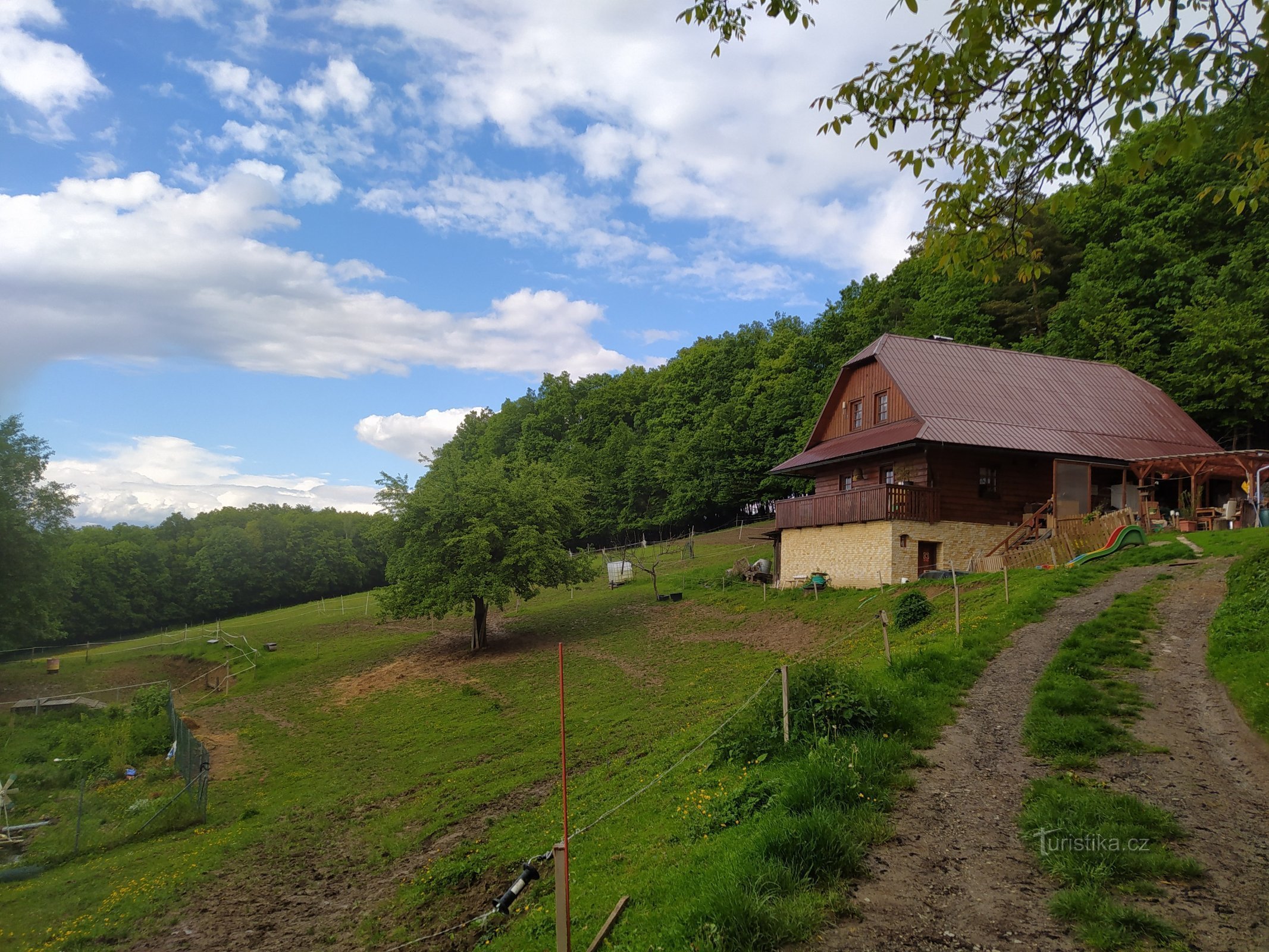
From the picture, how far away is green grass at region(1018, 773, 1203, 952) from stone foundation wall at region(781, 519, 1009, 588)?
1920cm

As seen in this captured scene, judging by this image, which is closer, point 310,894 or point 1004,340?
point 310,894

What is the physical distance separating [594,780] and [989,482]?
2093 cm

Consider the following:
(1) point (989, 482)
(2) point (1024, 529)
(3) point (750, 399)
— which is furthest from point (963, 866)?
(3) point (750, 399)

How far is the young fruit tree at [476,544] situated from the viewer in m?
31.3

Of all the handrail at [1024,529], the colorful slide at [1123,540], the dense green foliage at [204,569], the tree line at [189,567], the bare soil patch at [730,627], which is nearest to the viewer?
the colorful slide at [1123,540]

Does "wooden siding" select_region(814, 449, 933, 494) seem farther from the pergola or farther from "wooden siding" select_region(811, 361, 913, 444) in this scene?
the pergola

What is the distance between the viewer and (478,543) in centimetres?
3127

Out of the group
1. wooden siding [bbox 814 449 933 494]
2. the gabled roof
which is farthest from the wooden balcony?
the gabled roof

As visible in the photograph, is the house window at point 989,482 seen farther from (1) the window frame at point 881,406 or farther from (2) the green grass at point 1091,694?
(2) the green grass at point 1091,694

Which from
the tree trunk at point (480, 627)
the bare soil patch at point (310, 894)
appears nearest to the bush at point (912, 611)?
the bare soil patch at point (310, 894)

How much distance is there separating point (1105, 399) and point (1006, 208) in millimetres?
30249

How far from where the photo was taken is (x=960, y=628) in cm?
1520
